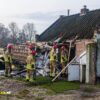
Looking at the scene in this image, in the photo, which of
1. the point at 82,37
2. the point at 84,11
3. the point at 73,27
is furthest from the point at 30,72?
the point at 84,11

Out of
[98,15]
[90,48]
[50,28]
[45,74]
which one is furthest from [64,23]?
[90,48]

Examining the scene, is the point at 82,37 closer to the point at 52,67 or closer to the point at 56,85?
the point at 52,67

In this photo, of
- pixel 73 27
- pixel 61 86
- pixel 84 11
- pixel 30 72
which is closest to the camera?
pixel 61 86

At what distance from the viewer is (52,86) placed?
1870cm

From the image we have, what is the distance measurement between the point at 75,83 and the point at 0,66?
9.05 m

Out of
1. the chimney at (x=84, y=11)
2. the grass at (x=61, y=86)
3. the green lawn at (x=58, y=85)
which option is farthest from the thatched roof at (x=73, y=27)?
the grass at (x=61, y=86)

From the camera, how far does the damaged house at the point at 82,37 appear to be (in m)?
20.2

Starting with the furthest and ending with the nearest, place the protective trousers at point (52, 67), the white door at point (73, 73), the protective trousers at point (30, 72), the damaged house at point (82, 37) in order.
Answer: the protective trousers at point (52, 67) → the white door at point (73, 73) → the protective trousers at point (30, 72) → the damaged house at point (82, 37)

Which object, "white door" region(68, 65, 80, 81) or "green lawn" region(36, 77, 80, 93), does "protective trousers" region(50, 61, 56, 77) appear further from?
"white door" region(68, 65, 80, 81)

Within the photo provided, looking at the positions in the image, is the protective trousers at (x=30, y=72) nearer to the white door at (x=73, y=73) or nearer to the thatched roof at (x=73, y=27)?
the white door at (x=73, y=73)

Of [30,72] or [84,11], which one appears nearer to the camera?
[30,72]

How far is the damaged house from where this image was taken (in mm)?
20172

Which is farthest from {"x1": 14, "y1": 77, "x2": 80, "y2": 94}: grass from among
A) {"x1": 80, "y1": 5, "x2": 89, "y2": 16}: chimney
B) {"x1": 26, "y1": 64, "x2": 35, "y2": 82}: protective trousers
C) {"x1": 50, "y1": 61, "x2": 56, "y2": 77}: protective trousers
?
{"x1": 80, "y1": 5, "x2": 89, "y2": 16}: chimney

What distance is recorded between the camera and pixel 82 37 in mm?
25500
